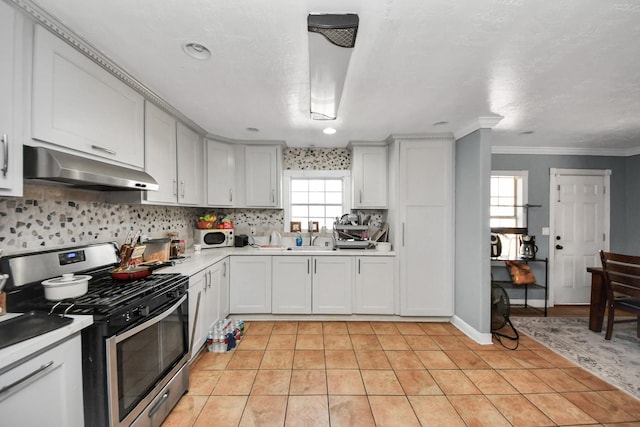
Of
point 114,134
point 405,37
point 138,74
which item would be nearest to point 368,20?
point 405,37

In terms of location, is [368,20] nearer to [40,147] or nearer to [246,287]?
[40,147]

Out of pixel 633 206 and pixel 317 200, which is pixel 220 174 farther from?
pixel 633 206

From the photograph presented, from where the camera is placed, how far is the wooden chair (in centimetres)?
251

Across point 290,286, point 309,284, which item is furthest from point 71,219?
point 309,284

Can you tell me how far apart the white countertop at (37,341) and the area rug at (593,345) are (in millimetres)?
3746

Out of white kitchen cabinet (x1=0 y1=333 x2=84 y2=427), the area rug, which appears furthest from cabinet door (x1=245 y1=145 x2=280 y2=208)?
the area rug

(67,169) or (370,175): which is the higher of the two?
(370,175)

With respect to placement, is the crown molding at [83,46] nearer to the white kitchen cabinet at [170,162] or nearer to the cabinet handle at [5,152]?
A: the white kitchen cabinet at [170,162]

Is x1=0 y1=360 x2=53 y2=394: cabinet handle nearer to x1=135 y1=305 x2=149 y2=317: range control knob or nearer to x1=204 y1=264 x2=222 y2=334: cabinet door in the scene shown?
x1=135 y1=305 x2=149 y2=317: range control knob

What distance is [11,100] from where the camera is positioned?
1.16 meters

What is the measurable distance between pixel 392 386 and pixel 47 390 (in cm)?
210

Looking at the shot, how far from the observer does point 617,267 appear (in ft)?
8.74

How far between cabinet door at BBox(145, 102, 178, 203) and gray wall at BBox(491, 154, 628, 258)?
4367mm

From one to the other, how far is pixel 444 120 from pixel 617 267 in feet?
7.83
